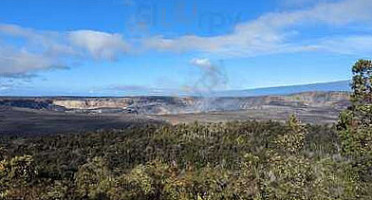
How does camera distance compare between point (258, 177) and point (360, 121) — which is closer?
point (360, 121)

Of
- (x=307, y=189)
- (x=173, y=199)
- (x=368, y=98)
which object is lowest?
(x=173, y=199)

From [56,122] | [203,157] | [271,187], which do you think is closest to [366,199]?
[271,187]

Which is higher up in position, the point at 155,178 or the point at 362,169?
the point at 362,169

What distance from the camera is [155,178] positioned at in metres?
50.1

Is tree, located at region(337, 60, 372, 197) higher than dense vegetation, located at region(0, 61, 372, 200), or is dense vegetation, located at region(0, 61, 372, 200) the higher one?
tree, located at region(337, 60, 372, 197)

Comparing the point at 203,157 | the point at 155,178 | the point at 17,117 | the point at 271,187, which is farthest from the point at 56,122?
the point at 271,187

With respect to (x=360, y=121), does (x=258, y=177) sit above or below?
below

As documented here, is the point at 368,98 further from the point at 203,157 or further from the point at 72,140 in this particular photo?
the point at 72,140

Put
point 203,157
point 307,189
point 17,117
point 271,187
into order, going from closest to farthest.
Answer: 1. point 307,189
2. point 271,187
3. point 203,157
4. point 17,117

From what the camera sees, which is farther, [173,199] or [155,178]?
[155,178]

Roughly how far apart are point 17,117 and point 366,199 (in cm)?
17858

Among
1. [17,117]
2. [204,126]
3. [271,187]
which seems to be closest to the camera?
[271,187]

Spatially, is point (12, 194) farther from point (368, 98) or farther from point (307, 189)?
point (368, 98)

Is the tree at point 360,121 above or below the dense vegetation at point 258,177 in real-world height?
above
